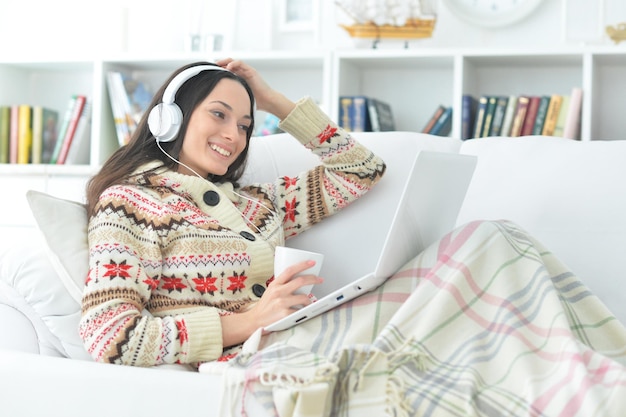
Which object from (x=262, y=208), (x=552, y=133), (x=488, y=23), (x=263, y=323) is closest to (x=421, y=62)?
(x=488, y=23)

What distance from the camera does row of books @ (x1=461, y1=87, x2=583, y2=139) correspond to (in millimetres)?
2814

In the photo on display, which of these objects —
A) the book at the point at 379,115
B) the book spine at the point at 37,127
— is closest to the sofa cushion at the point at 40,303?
the book at the point at 379,115

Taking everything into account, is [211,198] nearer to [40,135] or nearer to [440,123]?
[440,123]

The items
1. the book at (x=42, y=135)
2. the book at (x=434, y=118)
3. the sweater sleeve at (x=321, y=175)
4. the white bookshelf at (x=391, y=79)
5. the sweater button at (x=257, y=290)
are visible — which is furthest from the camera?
the book at (x=42, y=135)

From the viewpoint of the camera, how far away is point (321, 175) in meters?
1.87

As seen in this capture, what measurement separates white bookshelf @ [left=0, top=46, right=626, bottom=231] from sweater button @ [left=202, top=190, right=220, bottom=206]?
134 cm

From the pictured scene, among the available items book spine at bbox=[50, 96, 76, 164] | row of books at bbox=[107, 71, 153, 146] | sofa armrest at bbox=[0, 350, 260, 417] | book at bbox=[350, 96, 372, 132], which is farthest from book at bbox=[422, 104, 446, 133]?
sofa armrest at bbox=[0, 350, 260, 417]

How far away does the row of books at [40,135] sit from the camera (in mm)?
3264

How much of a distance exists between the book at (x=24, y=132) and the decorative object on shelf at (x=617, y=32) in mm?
2047

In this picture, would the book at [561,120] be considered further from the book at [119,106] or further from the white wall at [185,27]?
the book at [119,106]

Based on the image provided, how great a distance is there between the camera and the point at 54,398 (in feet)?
3.89

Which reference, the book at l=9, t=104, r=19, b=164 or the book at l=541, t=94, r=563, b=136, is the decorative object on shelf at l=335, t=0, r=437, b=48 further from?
the book at l=9, t=104, r=19, b=164

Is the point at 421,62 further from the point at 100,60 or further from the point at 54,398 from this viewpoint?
the point at 54,398

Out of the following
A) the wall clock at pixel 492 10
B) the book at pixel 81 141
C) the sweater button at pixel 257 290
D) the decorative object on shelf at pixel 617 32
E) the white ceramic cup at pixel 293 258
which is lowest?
the sweater button at pixel 257 290
